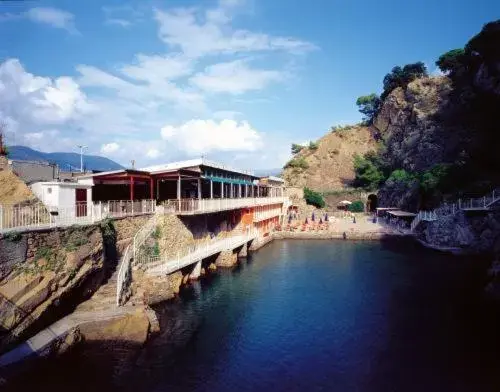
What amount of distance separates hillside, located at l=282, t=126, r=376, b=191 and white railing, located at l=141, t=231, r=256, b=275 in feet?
178

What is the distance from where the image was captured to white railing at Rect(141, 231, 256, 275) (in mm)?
22469

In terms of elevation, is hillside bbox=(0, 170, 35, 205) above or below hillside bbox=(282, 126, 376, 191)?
below

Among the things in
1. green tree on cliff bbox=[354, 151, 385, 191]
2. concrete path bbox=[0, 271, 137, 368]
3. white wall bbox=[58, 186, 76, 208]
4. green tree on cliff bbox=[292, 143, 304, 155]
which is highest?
green tree on cliff bbox=[292, 143, 304, 155]

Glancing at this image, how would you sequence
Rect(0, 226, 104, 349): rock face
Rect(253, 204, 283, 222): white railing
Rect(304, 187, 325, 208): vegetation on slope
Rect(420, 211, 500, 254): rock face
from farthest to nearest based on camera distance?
Rect(304, 187, 325, 208): vegetation on slope < Rect(253, 204, 283, 222): white railing < Rect(420, 211, 500, 254): rock face < Rect(0, 226, 104, 349): rock face

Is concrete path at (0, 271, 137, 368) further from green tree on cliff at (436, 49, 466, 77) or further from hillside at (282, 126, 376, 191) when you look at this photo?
green tree on cliff at (436, 49, 466, 77)

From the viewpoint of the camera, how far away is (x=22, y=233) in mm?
14742

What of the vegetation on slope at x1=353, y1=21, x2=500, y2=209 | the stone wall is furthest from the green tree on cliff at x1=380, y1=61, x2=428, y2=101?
the stone wall

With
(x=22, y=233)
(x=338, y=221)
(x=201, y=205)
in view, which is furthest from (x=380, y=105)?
(x=22, y=233)

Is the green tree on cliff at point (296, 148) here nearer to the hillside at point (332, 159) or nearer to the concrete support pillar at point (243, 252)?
the hillside at point (332, 159)

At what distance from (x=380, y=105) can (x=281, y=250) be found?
75123 mm

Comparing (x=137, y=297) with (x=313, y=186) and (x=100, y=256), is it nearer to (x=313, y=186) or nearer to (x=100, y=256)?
(x=100, y=256)

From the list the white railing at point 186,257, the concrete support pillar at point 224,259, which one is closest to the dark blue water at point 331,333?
the concrete support pillar at point 224,259

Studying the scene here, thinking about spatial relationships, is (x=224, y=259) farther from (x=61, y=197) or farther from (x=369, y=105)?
(x=369, y=105)

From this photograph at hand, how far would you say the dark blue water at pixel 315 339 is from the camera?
45.6 ft
